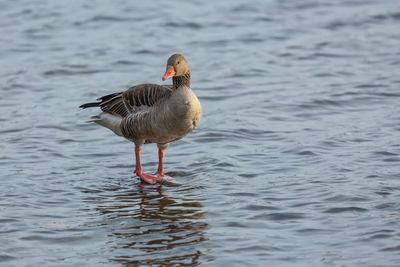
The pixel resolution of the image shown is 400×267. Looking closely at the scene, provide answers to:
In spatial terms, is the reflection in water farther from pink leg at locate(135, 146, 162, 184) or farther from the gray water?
pink leg at locate(135, 146, 162, 184)

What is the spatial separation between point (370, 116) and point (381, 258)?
559 cm

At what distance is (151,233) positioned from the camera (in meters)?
9.12

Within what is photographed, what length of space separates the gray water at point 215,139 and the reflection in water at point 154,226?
0.02m

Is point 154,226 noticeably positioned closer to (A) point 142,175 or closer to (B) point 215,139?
(A) point 142,175

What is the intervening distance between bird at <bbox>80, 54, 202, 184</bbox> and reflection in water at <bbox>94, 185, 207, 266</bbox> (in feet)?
2.01

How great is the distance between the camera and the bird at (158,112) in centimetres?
1072

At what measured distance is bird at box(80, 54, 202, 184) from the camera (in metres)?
10.7

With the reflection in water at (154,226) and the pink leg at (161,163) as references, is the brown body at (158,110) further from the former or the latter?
the reflection in water at (154,226)

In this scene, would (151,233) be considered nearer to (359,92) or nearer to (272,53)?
(359,92)

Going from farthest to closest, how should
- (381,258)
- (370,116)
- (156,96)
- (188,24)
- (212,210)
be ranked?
1. (188,24)
2. (370,116)
3. (156,96)
4. (212,210)
5. (381,258)

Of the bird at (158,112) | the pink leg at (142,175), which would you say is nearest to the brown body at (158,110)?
the bird at (158,112)

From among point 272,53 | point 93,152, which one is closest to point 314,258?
point 93,152

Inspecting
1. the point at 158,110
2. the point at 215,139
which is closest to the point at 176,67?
the point at 158,110

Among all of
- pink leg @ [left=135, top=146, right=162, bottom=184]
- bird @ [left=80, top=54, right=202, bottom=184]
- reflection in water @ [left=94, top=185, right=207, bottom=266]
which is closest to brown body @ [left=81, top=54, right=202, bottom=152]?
bird @ [left=80, top=54, right=202, bottom=184]
